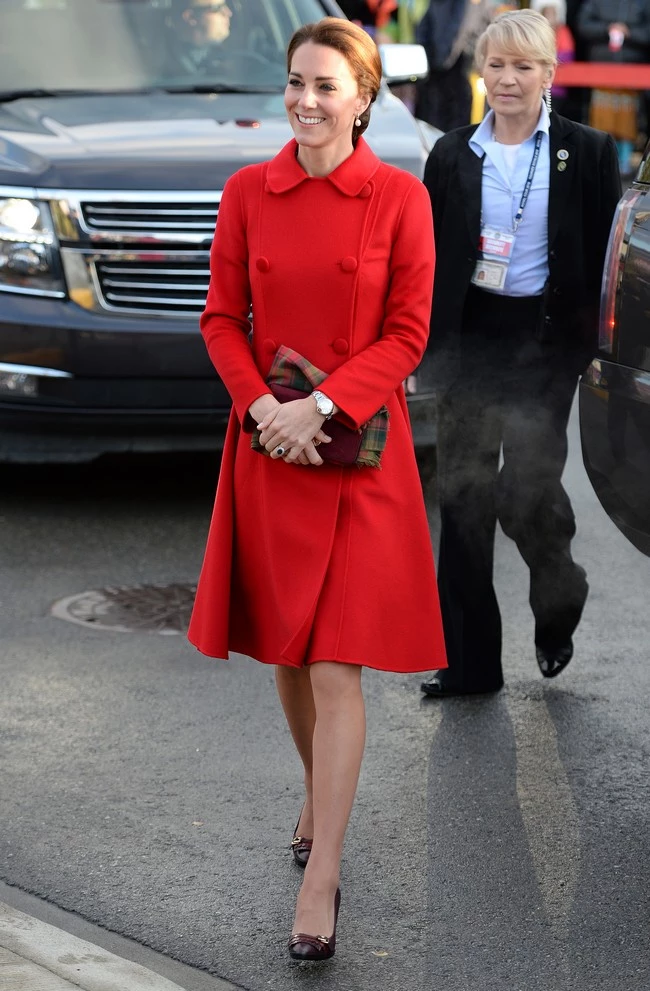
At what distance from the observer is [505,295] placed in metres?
4.82

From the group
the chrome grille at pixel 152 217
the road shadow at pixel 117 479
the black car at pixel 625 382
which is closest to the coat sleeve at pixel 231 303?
the black car at pixel 625 382

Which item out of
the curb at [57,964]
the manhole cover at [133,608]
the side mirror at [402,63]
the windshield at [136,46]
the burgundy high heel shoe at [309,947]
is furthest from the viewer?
the side mirror at [402,63]

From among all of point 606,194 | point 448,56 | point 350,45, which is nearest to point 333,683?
point 350,45

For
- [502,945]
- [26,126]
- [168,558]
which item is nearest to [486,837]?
[502,945]

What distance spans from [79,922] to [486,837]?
3.54 feet

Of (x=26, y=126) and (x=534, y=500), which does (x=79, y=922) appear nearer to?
(x=534, y=500)

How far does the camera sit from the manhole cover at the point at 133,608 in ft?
18.9

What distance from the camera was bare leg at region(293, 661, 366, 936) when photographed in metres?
3.58

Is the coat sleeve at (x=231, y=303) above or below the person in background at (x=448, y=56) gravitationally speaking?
above

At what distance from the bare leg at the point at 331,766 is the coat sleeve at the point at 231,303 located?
632 millimetres

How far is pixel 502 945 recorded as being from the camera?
11.8ft

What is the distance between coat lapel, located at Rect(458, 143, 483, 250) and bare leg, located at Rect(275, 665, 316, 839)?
60.4 inches

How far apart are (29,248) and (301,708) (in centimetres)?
340

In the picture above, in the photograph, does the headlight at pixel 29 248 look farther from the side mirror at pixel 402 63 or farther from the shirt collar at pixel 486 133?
the shirt collar at pixel 486 133
